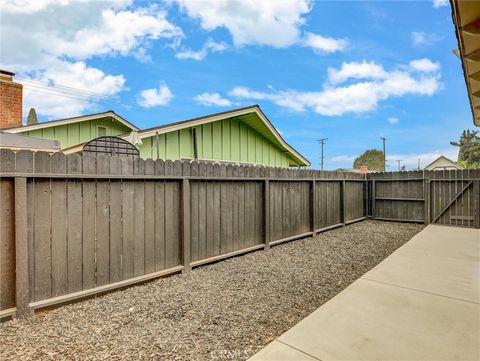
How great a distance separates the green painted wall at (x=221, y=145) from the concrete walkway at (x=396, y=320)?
19.2 feet

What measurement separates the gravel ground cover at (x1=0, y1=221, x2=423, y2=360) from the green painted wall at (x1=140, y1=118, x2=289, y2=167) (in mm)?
4214

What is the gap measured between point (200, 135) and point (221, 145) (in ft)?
2.96

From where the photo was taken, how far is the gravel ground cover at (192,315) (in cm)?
220

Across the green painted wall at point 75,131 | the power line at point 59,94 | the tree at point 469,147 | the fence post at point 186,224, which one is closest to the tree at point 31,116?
the power line at point 59,94

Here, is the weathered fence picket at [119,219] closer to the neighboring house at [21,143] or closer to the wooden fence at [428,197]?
the neighboring house at [21,143]

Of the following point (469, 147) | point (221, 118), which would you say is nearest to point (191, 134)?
point (221, 118)

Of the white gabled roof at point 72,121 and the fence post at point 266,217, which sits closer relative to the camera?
the fence post at point 266,217

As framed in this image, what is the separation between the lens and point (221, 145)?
29.5 feet

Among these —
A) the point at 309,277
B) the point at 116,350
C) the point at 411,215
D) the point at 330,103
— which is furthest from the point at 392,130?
the point at 116,350

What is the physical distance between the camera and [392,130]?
4072cm

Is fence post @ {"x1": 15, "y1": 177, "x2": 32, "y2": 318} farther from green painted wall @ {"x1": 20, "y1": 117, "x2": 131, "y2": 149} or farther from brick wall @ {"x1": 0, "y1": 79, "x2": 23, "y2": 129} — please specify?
green painted wall @ {"x1": 20, "y1": 117, "x2": 131, "y2": 149}

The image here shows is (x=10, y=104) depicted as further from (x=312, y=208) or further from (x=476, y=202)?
(x=476, y=202)

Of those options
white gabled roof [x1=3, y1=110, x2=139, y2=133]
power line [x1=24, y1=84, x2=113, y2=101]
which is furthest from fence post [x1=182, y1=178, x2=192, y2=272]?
power line [x1=24, y1=84, x2=113, y2=101]

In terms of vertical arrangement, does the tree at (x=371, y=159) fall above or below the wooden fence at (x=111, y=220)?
above
